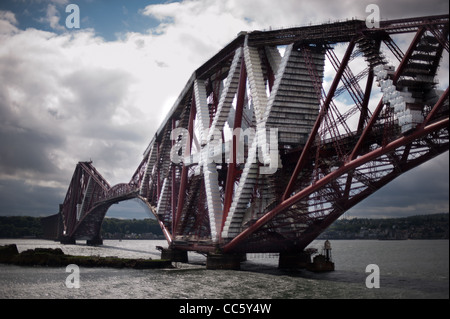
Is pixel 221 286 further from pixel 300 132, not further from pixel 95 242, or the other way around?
pixel 95 242

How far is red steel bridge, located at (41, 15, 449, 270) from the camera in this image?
38.5 m

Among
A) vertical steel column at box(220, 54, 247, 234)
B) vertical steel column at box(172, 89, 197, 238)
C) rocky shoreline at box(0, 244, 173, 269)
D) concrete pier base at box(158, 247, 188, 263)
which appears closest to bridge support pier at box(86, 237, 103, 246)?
rocky shoreline at box(0, 244, 173, 269)

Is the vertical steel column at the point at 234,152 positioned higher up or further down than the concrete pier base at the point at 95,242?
higher up

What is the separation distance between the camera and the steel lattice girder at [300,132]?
38.7 metres

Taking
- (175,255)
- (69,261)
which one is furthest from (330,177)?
(69,261)

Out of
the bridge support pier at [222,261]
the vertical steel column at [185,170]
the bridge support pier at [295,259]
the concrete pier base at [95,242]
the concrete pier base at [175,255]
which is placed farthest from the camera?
the concrete pier base at [95,242]

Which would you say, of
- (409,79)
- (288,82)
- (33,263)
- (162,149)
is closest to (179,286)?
(288,82)

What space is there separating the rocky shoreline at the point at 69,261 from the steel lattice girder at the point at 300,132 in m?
7.22

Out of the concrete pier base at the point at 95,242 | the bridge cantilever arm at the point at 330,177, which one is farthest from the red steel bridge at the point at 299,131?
the concrete pier base at the point at 95,242

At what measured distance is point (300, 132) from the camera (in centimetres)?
5391

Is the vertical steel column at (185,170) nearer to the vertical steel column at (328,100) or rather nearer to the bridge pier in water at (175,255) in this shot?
the bridge pier in water at (175,255)

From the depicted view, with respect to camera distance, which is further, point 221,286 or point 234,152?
point 234,152

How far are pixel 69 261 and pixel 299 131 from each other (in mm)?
49593

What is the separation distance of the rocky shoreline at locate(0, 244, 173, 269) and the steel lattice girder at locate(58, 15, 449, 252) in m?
7.22
